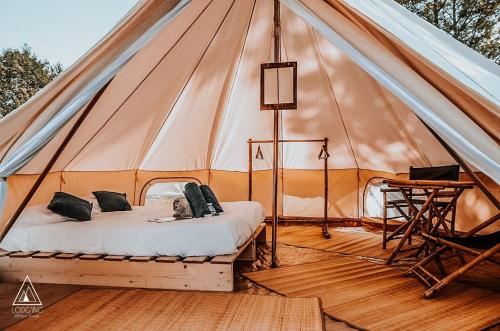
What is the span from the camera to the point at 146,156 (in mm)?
5992

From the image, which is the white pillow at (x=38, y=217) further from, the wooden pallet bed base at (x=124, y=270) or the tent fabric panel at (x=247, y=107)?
the tent fabric panel at (x=247, y=107)

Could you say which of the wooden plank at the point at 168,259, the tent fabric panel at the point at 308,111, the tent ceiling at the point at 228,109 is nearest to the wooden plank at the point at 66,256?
the wooden plank at the point at 168,259

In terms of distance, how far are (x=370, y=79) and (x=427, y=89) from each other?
10.0 feet

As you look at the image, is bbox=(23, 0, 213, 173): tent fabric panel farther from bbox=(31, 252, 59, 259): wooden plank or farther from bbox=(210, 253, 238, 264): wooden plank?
bbox=(210, 253, 238, 264): wooden plank

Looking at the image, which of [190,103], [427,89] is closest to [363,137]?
[190,103]

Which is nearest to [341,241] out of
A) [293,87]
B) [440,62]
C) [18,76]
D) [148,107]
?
[293,87]

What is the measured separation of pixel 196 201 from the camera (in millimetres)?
3541

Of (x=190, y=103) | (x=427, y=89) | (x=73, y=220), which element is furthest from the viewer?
(x=190, y=103)

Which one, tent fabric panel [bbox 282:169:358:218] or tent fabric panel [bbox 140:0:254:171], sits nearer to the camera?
tent fabric panel [bbox 140:0:254:171]

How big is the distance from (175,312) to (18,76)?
13.3 m

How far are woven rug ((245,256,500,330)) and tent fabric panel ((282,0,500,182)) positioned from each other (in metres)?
1.19

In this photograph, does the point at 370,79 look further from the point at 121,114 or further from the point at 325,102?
the point at 121,114

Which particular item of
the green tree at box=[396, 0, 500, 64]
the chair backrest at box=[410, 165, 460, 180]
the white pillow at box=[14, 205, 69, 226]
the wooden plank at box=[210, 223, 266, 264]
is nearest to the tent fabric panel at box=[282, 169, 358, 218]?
the chair backrest at box=[410, 165, 460, 180]

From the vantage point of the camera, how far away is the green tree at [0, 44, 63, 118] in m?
11.8
